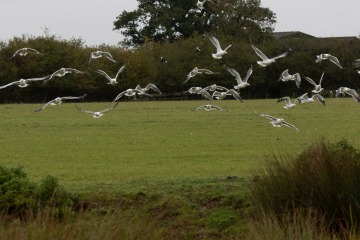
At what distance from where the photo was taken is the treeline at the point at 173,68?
78000 millimetres

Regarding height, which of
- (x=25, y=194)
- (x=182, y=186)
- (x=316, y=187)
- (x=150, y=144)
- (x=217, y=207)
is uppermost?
(x=316, y=187)

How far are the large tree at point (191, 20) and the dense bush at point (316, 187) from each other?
84807mm

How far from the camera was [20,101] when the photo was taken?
76938 millimetres

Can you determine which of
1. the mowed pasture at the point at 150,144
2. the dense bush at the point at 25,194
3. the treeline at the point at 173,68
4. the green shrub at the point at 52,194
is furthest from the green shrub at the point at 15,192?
the treeline at the point at 173,68

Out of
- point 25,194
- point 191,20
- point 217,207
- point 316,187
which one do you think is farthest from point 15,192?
point 191,20

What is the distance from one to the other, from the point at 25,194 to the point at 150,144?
54.5 feet

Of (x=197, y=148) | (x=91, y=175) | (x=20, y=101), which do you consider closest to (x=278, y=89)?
(x=20, y=101)

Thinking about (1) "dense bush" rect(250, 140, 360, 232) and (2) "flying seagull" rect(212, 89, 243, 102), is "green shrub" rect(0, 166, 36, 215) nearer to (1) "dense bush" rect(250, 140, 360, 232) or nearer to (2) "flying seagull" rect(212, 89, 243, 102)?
(1) "dense bush" rect(250, 140, 360, 232)

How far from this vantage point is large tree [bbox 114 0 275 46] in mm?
99125

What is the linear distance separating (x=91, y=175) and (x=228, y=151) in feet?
22.3

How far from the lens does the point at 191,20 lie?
103438mm

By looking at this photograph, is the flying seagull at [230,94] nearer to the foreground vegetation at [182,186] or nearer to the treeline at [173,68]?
the foreground vegetation at [182,186]

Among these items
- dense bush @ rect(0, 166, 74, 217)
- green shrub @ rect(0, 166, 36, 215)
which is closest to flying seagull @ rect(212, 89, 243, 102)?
green shrub @ rect(0, 166, 36, 215)

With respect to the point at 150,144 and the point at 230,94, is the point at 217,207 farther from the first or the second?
the point at 230,94
